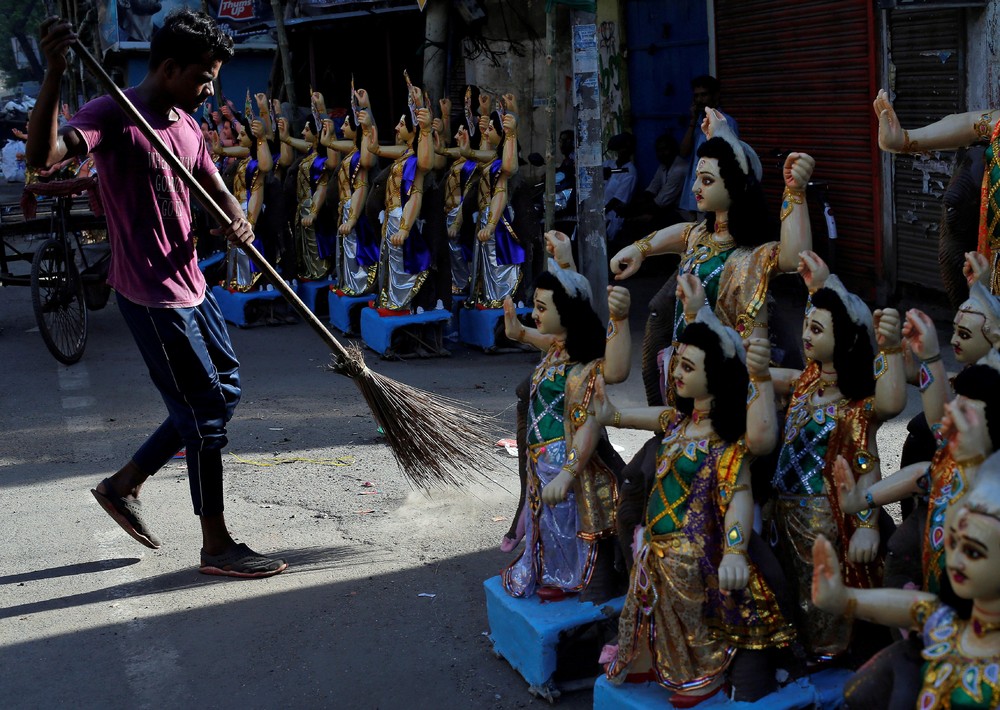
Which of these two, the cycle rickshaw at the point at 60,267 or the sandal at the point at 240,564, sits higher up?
the cycle rickshaw at the point at 60,267

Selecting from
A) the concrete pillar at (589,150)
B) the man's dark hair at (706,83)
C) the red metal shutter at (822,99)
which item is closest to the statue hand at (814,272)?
the concrete pillar at (589,150)

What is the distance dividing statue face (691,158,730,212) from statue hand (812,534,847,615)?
5.58 feet

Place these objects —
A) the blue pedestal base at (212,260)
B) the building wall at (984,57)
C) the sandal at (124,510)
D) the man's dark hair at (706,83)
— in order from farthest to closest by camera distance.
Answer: the blue pedestal base at (212,260)
the man's dark hair at (706,83)
the building wall at (984,57)
the sandal at (124,510)

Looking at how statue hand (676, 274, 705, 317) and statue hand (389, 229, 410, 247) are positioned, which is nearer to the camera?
statue hand (676, 274, 705, 317)

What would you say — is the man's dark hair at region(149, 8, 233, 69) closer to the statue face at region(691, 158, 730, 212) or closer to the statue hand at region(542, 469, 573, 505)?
the statue face at region(691, 158, 730, 212)

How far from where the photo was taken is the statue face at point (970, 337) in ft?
10.2

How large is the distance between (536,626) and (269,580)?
155cm

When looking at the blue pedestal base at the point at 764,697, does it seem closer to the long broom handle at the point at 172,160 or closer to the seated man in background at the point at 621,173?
the long broom handle at the point at 172,160

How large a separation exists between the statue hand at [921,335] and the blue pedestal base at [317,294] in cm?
804

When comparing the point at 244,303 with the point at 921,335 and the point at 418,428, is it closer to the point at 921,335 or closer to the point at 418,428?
the point at 418,428

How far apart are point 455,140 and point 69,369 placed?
341 centimetres

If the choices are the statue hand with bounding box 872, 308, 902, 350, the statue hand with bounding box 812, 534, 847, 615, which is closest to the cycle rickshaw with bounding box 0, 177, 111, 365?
the statue hand with bounding box 872, 308, 902, 350

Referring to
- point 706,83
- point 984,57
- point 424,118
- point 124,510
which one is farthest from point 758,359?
point 706,83

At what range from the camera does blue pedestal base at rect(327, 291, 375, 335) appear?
9.97m
